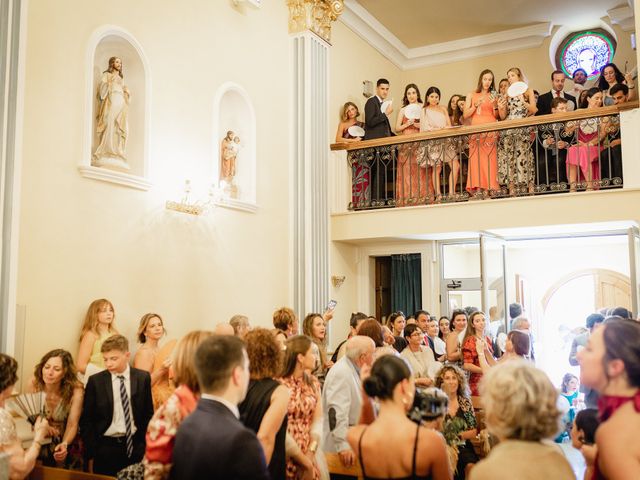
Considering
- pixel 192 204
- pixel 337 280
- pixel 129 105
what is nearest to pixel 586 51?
pixel 337 280

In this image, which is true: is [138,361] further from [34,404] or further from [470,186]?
[470,186]

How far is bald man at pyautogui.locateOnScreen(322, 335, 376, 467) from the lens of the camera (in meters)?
4.52

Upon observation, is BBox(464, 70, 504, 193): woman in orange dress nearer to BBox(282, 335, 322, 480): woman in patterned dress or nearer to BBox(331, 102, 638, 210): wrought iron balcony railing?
BBox(331, 102, 638, 210): wrought iron balcony railing

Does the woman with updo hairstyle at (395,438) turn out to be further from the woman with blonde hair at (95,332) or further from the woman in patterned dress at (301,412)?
the woman with blonde hair at (95,332)

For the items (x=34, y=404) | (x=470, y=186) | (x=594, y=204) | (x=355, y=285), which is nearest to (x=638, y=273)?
(x=594, y=204)

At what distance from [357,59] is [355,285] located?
13.6 feet

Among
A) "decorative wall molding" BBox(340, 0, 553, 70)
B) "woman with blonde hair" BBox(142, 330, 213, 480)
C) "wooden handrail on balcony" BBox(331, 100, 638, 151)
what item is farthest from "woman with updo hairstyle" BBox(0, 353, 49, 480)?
"decorative wall molding" BBox(340, 0, 553, 70)

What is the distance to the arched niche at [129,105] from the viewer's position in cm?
617

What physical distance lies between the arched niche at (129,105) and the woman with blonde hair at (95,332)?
128 centimetres

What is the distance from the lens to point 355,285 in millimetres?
10984

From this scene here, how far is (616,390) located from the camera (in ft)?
7.52

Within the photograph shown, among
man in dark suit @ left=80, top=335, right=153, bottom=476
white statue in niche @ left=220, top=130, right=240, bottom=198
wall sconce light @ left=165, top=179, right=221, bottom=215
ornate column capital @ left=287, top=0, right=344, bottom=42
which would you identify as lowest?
man in dark suit @ left=80, top=335, right=153, bottom=476

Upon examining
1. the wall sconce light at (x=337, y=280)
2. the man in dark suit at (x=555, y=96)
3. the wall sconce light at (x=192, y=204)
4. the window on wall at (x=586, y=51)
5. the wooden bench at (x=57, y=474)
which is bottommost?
the wooden bench at (x=57, y=474)

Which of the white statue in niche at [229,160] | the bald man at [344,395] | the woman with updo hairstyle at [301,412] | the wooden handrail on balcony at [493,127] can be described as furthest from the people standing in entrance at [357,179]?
the woman with updo hairstyle at [301,412]
